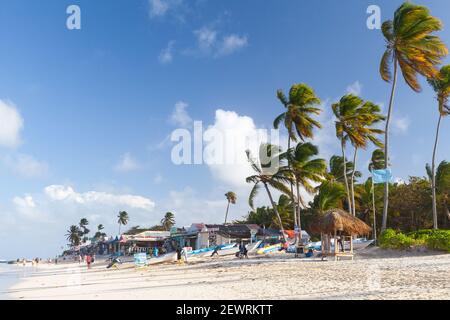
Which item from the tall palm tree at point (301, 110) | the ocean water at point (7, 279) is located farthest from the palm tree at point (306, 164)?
the ocean water at point (7, 279)

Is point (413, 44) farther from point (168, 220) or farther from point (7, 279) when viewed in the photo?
point (168, 220)

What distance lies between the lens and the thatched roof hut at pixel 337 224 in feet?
71.9

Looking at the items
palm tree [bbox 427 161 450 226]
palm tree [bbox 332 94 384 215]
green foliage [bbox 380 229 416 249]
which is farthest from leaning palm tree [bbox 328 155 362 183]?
green foliage [bbox 380 229 416 249]

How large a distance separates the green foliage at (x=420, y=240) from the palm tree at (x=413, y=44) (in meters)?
3.66

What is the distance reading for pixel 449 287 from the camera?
30.8 ft

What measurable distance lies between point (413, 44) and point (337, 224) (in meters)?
13.9

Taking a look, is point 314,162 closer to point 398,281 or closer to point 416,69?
point 416,69

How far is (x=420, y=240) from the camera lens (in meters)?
21.4

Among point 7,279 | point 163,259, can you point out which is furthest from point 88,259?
point 7,279

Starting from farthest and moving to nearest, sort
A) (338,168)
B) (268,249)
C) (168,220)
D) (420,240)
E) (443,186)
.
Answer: (168,220)
(338,168)
(443,186)
(268,249)
(420,240)

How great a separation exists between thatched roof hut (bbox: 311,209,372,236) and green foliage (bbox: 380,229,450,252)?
1.26 meters

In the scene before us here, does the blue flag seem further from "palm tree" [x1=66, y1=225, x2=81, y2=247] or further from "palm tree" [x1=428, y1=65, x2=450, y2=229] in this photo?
"palm tree" [x1=66, y1=225, x2=81, y2=247]

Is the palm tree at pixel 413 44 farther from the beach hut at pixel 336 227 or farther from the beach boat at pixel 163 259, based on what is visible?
the beach boat at pixel 163 259

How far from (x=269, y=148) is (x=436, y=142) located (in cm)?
1576
